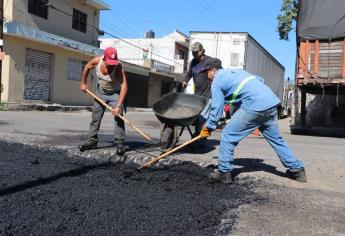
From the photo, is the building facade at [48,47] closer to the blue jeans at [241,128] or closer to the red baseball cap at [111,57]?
the red baseball cap at [111,57]

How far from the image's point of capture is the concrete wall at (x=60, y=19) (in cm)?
2225

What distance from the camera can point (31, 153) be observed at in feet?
23.2

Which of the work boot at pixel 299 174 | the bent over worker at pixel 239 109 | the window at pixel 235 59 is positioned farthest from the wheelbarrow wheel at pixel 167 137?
the window at pixel 235 59

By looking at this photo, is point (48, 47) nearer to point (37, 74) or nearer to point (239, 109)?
point (37, 74)

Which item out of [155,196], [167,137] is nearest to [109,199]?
[155,196]

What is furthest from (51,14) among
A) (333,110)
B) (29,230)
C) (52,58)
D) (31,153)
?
(29,230)

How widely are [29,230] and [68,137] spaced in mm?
5651

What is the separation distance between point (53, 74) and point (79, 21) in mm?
4269

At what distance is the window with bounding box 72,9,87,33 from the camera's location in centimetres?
2767

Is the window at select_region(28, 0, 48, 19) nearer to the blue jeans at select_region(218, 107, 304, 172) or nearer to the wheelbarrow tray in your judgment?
the wheelbarrow tray

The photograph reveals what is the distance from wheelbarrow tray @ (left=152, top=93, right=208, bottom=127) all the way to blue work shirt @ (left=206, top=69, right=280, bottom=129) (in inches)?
46.9

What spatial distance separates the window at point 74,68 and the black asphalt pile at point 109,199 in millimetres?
20928

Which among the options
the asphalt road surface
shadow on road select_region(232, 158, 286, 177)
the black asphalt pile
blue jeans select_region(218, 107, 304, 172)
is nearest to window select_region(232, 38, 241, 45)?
the asphalt road surface

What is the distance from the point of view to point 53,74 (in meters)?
25.5
